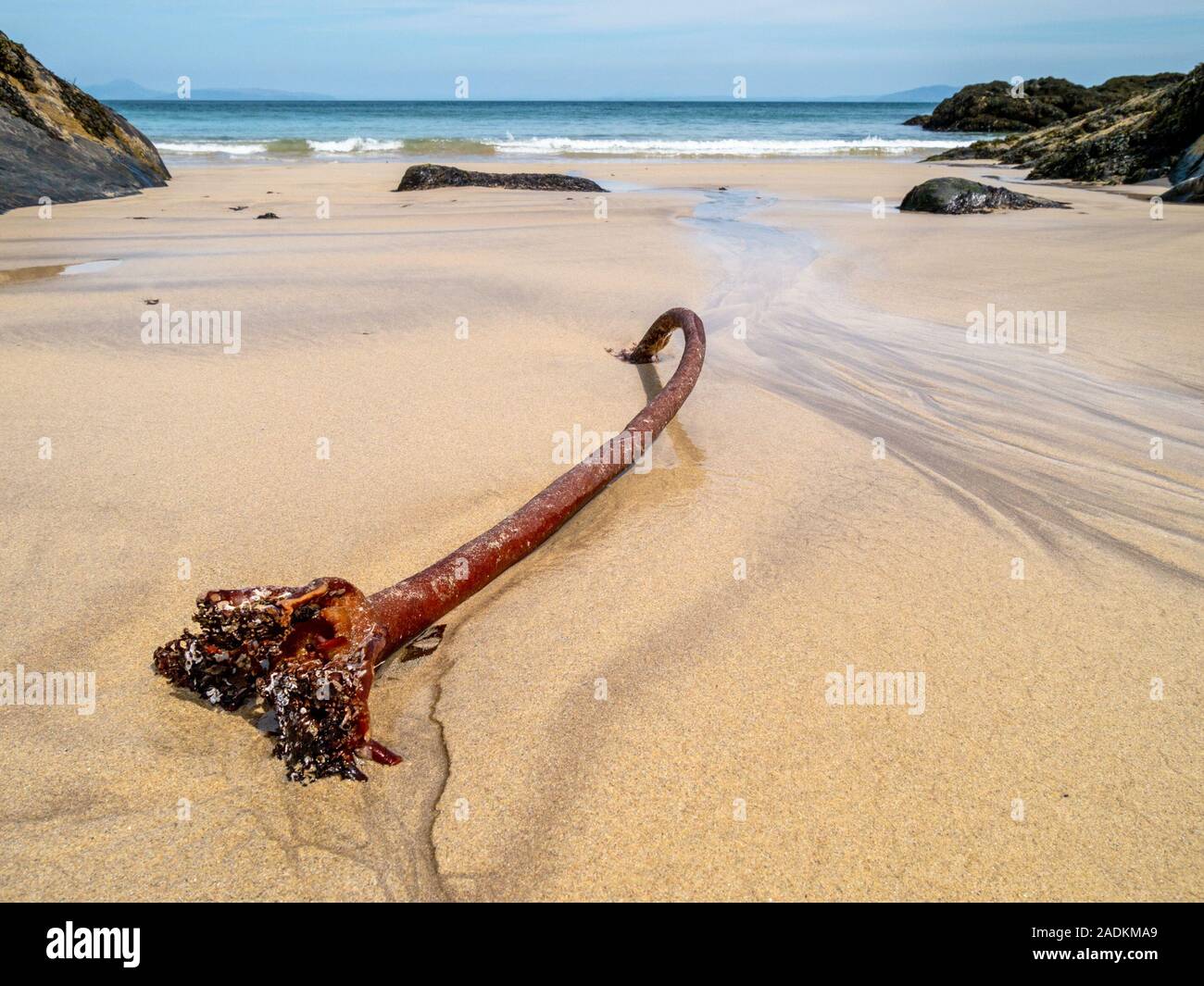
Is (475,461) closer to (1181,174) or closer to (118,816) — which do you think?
(118,816)

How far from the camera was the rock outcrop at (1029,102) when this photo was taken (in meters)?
43.4

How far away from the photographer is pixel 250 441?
2.92 metres

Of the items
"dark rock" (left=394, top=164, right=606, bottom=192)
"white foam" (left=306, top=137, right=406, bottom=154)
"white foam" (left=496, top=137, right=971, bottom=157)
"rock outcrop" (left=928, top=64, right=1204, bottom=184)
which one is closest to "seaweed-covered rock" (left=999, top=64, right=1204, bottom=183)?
"rock outcrop" (left=928, top=64, right=1204, bottom=184)

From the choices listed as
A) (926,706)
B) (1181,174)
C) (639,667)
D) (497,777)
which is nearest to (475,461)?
(639,667)

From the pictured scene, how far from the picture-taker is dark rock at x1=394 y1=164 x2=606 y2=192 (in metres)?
11.8

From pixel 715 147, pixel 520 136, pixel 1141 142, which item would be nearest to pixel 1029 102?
pixel 715 147

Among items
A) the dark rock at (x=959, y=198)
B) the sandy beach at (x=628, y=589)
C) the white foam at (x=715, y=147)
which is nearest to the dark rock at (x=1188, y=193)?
the dark rock at (x=959, y=198)

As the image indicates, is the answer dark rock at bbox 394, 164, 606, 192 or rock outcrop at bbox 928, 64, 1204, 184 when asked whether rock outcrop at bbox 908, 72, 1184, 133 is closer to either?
rock outcrop at bbox 928, 64, 1204, 184

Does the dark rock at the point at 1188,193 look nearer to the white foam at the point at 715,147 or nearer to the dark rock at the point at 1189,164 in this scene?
the dark rock at the point at 1189,164

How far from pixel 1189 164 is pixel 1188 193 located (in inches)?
87.5

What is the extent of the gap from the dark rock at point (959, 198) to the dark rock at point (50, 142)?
10217 millimetres

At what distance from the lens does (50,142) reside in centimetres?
872

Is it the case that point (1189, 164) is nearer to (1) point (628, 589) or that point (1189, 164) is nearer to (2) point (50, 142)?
(1) point (628, 589)

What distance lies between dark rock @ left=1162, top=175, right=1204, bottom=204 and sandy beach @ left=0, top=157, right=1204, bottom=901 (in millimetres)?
7456
